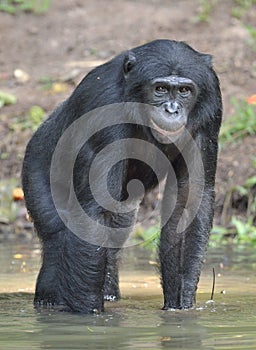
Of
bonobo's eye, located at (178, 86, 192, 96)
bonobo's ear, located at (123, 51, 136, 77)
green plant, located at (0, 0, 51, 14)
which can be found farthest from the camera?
green plant, located at (0, 0, 51, 14)

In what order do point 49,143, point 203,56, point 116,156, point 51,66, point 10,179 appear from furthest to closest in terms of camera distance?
point 51,66
point 10,179
point 49,143
point 203,56
point 116,156

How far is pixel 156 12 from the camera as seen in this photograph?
2016 centimetres

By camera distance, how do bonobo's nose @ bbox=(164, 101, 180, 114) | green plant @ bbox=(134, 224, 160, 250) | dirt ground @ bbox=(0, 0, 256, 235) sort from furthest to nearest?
dirt ground @ bbox=(0, 0, 256, 235) < green plant @ bbox=(134, 224, 160, 250) < bonobo's nose @ bbox=(164, 101, 180, 114)

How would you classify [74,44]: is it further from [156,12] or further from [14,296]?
[14,296]

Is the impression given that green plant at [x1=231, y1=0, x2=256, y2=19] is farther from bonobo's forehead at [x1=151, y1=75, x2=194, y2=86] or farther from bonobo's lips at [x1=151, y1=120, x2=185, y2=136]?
bonobo's lips at [x1=151, y1=120, x2=185, y2=136]

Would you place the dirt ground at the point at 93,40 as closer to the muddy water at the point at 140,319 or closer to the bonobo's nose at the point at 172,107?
the muddy water at the point at 140,319

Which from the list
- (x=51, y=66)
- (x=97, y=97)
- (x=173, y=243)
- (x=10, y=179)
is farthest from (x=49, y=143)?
(x=51, y=66)

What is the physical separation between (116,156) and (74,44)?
12328 mm

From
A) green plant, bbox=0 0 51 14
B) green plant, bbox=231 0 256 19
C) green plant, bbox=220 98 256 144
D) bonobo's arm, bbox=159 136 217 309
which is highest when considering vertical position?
green plant, bbox=0 0 51 14

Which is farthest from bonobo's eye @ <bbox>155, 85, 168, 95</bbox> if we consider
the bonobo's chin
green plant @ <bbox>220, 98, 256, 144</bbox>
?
green plant @ <bbox>220, 98, 256, 144</bbox>

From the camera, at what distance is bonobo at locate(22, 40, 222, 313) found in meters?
7.90

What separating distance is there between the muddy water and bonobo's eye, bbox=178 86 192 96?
190cm

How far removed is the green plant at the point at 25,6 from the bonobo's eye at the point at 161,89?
42.9 feet

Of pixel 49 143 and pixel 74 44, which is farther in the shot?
pixel 74 44
